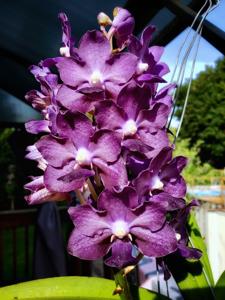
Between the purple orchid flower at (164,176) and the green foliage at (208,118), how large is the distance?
61.4 ft

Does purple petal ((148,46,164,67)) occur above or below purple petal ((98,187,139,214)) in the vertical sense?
above

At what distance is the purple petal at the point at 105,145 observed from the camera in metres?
0.45

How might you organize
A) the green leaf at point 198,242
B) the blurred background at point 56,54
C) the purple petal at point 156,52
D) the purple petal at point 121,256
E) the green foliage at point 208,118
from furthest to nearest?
the green foliage at point 208,118 < the blurred background at point 56,54 < the green leaf at point 198,242 < the purple petal at point 156,52 < the purple petal at point 121,256

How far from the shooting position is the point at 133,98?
0.46 m

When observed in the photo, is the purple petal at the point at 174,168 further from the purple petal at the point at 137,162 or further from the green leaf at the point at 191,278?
the green leaf at the point at 191,278

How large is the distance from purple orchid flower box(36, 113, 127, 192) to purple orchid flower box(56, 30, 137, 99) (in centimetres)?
5

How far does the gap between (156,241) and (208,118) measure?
19.8 metres

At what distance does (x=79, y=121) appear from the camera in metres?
0.44

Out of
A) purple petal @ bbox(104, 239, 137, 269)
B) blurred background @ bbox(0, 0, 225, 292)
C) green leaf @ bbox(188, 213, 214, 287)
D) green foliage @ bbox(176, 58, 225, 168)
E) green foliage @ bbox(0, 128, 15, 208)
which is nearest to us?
purple petal @ bbox(104, 239, 137, 269)

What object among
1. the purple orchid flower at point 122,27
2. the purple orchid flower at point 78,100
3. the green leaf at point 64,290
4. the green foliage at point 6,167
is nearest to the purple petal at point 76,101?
the purple orchid flower at point 78,100

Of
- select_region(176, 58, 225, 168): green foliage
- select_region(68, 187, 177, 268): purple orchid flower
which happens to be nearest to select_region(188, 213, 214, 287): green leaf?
select_region(68, 187, 177, 268): purple orchid flower

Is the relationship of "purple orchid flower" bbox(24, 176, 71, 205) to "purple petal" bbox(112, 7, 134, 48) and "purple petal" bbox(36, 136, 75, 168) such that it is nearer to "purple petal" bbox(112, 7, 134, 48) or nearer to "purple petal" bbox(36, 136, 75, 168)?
"purple petal" bbox(36, 136, 75, 168)

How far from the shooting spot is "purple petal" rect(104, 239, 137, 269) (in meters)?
0.42

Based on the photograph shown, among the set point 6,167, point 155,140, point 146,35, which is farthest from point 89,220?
point 6,167
